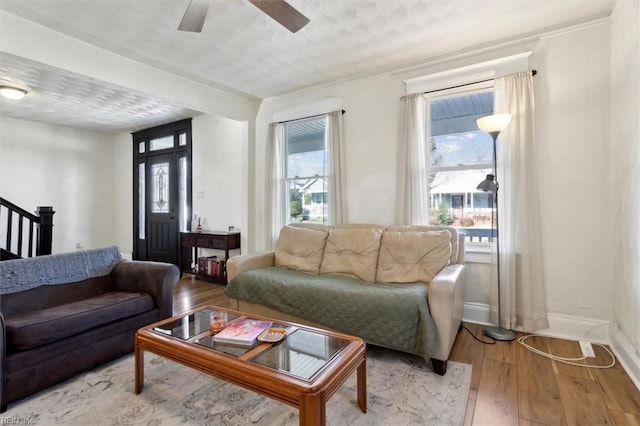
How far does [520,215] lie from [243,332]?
2473 millimetres

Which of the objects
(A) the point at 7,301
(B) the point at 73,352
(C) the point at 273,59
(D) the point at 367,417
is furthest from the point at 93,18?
(D) the point at 367,417

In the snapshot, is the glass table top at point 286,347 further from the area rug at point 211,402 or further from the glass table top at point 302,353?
the area rug at point 211,402

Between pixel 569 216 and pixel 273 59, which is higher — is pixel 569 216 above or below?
below

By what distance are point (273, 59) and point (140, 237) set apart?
4.77m

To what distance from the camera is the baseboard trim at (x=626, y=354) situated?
1933mm

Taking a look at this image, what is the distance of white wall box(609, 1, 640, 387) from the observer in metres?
1.98

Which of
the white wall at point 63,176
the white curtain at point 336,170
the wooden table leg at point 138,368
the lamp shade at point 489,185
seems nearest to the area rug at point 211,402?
the wooden table leg at point 138,368

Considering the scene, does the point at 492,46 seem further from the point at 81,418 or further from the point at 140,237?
the point at 140,237

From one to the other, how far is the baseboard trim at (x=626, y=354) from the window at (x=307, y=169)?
9.21 feet

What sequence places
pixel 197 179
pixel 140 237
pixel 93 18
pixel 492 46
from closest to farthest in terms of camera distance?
pixel 93 18, pixel 492 46, pixel 197 179, pixel 140 237

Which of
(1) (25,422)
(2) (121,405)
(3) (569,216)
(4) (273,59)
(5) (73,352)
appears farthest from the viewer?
(4) (273,59)

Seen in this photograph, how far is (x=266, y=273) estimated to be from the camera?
289 cm

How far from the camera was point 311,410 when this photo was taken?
1.22 m

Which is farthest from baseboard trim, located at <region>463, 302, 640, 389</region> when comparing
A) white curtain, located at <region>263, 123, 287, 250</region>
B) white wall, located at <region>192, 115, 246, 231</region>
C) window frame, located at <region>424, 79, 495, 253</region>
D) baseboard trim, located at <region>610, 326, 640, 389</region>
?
white wall, located at <region>192, 115, 246, 231</region>
